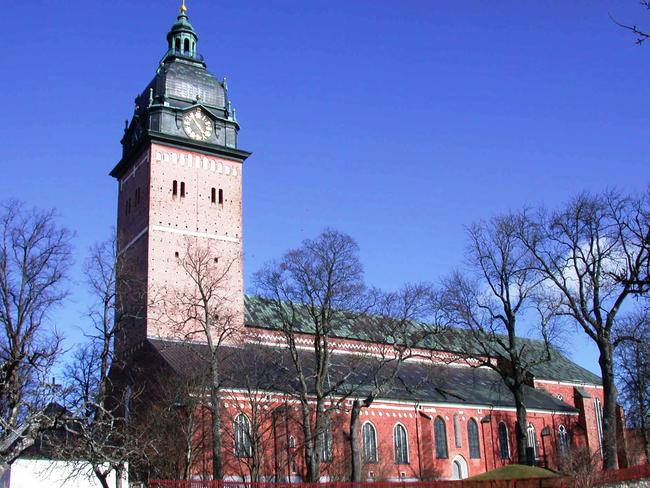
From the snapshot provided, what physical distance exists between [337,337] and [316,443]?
17918 mm

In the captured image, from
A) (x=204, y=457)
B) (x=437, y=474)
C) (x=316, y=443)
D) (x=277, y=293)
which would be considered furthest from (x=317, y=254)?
(x=437, y=474)

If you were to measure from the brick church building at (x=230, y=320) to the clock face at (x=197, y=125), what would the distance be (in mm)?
65

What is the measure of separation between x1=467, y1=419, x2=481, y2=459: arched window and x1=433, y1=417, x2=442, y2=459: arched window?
79.6 inches

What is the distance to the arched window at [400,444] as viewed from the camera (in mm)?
45625

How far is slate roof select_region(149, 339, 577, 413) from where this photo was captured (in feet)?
129

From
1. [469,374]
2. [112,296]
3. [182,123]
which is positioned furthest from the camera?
[469,374]

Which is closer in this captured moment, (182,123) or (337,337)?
(182,123)

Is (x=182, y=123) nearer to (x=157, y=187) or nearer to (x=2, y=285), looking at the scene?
(x=157, y=187)

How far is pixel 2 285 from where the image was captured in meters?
30.5

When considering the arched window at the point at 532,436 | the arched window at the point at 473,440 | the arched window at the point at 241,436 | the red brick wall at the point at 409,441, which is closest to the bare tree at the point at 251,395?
the arched window at the point at 241,436

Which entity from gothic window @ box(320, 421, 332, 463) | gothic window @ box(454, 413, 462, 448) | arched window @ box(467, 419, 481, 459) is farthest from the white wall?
arched window @ box(467, 419, 481, 459)

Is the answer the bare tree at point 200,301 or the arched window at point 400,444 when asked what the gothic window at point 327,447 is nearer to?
the arched window at point 400,444

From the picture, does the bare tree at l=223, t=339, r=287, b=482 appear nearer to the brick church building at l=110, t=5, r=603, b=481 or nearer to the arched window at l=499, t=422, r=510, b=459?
the brick church building at l=110, t=5, r=603, b=481

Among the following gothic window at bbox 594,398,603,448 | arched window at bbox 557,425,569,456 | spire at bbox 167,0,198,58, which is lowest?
arched window at bbox 557,425,569,456
